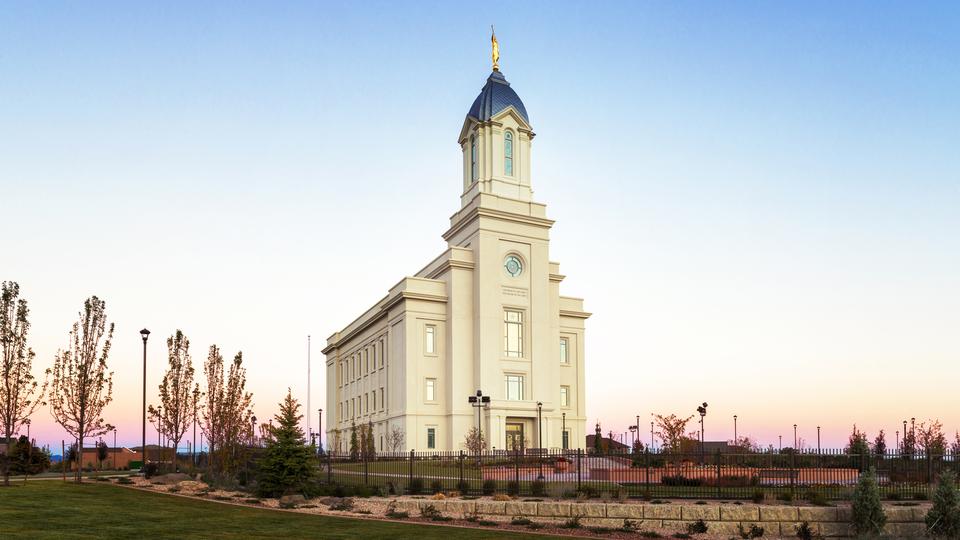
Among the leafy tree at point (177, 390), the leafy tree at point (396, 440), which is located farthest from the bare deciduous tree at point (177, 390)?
the leafy tree at point (396, 440)

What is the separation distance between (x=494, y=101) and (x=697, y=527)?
52855 mm

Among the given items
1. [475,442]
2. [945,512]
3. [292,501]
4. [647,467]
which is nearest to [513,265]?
[475,442]

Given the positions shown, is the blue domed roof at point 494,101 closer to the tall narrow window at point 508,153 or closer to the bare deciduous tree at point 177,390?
the tall narrow window at point 508,153

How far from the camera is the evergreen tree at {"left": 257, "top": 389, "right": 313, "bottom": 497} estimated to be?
99.2ft

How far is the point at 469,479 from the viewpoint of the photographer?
3159 centimetres

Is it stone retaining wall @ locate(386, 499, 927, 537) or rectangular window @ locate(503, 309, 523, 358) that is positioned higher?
rectangular window @ locate(503, 309, 523, 358)

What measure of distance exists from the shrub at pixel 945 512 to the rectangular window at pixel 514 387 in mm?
44335

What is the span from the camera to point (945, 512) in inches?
903

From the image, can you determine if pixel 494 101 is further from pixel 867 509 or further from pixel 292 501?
pixel 867 509

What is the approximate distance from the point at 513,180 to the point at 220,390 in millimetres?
31282

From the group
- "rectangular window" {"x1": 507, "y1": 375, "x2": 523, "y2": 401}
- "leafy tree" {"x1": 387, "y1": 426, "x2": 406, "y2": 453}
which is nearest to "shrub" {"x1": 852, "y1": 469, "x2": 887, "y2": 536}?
"rectangular window" {"x1": 507, "y1": 375, "x2": 523, "y2": 401}

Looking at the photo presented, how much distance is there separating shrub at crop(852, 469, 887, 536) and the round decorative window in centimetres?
4603

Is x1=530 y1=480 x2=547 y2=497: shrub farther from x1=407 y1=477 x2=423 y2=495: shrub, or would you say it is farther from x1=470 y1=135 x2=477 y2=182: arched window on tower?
x1=470 y1=135 x2=477 y2=182: arched window on tower

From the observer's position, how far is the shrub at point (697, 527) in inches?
932
